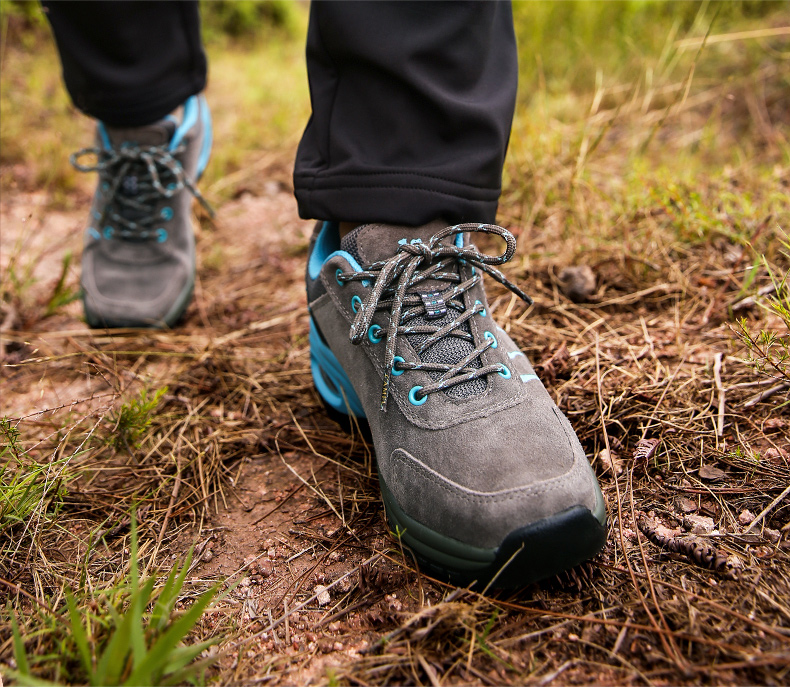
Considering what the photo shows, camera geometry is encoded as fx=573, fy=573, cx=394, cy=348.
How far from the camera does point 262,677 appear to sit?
Result: 868 mm

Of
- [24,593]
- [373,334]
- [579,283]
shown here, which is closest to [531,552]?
[373,334]

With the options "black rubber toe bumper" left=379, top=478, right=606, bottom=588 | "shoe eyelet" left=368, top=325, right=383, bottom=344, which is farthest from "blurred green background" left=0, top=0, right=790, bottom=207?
"black rubber toe bumper" left=379, top=478, right=606, bottom=588

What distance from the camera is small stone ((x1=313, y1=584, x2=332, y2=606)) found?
1.02 m

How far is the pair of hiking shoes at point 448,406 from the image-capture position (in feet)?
3.07

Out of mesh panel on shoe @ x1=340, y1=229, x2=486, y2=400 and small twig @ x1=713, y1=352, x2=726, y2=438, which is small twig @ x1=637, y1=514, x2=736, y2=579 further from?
mesh panel on shoe @ x1=340, y1=229, x2=486, y2=400

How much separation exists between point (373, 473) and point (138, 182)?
4.29 ft

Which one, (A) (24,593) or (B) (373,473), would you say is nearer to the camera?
(A) (24,593)

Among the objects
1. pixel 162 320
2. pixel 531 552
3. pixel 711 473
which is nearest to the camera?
pixel 531 552

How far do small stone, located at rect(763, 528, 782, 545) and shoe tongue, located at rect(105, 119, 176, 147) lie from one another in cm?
196

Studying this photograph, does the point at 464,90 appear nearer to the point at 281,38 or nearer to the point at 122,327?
the point at 122,327

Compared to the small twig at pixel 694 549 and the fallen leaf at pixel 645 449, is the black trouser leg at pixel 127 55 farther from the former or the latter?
the small twig at pixel 694 549

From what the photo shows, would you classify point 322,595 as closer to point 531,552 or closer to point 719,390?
point 531,552

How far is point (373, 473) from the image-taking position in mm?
1285

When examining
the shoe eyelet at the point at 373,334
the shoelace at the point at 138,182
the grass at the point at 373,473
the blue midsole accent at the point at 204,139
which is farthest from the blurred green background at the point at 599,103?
the shoe eyelet at the point at 373,334
